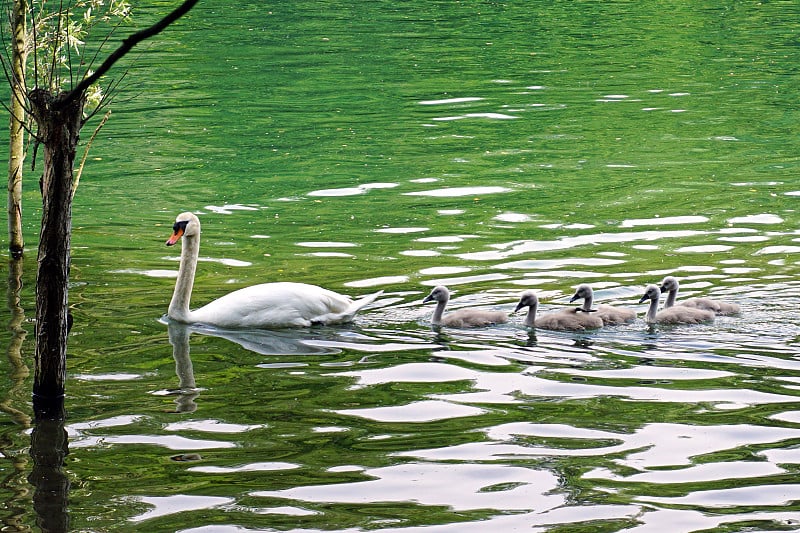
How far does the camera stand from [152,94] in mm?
29844

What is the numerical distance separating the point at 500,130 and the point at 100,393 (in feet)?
49.3

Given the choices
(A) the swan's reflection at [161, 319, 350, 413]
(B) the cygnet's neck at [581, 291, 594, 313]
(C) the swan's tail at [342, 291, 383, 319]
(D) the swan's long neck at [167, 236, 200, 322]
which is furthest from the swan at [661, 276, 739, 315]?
(D) the swan's long neck at [167, 236, 200, 322]

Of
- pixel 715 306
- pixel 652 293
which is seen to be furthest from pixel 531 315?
pixel 715 306

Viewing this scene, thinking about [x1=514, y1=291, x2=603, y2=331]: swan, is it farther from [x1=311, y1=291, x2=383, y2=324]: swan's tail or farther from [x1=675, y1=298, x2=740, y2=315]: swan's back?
[x1=311, y1=291, x2=383, y2=324]: swan's tail

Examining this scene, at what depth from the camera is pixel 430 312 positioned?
13055 mm

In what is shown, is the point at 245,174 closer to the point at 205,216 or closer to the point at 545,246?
the point at 205,216

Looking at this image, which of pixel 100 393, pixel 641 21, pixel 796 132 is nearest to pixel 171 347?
pixel 100 393

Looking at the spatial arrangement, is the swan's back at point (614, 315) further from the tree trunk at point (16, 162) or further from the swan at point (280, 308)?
the tree trunk at point (16, 162)

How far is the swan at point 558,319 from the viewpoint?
12203 mm

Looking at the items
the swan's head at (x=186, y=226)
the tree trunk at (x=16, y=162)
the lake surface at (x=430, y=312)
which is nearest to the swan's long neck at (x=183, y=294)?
the lake surface at (x=430, y=312)

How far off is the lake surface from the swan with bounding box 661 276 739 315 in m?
0.20

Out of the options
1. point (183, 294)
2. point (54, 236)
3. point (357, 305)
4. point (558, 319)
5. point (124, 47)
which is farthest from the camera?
point (183, 294)

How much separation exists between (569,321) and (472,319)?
0.87 meters

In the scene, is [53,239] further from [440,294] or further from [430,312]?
[430,312]
